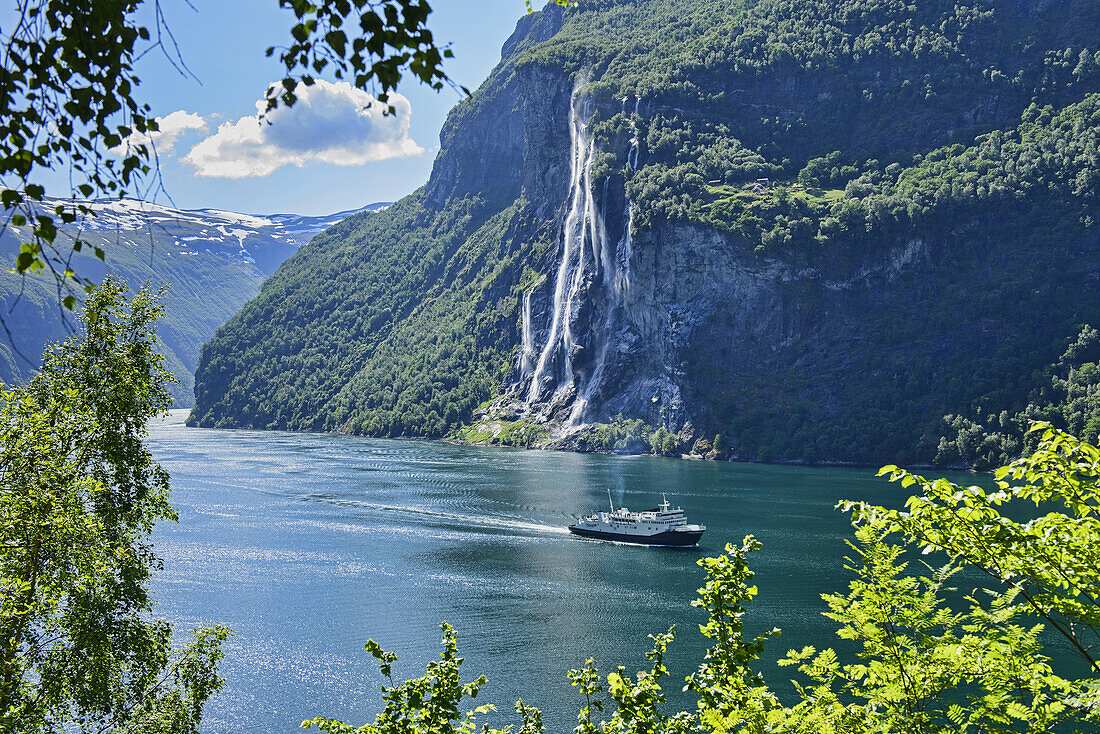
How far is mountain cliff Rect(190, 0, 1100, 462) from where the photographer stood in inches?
4562

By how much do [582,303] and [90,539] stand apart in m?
143

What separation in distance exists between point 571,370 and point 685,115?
62606 mm

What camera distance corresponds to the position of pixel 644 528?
2490 inches

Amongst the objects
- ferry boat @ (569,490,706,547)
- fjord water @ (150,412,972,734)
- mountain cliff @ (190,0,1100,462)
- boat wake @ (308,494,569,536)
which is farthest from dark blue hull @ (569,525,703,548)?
mountain cliff @ (190,0,1100,462)

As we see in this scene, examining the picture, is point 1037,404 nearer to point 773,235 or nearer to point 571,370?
point 773,235

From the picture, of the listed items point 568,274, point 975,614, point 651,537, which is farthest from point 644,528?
point 568,274

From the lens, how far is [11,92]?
15.6ft

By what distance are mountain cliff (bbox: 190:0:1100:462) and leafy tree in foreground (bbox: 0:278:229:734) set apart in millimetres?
107550

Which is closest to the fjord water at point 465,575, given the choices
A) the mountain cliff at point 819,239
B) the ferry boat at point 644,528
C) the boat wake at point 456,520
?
the boat wake at point 456,520

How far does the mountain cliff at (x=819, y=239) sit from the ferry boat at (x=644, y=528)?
2298 inches

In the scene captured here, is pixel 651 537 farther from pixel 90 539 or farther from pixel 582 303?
pixel 582 303

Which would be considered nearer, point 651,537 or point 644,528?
point 651,537

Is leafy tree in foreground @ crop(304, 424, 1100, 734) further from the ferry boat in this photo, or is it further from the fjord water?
the ferry boat

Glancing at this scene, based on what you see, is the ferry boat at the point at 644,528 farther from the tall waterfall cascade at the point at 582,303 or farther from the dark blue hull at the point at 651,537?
the tall waterfall cascade at the point at 582,303
